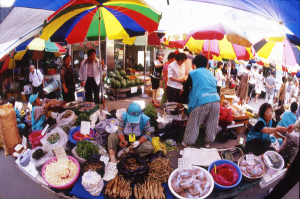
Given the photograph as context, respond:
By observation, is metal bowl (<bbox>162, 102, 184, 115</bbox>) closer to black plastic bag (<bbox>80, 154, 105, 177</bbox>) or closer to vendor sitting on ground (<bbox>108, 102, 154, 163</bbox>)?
vendor sitting on ground (<bbox>108, 102, 154, 163</bbox>)

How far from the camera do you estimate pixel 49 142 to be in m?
3.29

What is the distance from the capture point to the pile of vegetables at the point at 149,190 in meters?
2.51

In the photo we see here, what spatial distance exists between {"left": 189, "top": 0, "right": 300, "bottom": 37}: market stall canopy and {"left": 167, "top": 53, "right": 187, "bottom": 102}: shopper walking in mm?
1713

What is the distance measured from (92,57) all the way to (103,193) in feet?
12.4

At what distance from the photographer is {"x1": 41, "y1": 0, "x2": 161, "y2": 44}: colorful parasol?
358cm

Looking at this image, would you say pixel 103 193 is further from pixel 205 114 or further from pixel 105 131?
pixel 205 114

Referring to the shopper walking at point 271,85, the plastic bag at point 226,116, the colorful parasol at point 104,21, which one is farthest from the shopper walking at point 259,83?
the colorful parasol at point 104,21

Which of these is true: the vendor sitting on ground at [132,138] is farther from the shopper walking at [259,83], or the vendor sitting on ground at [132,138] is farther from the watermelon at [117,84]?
the shopper walking at [259,83]

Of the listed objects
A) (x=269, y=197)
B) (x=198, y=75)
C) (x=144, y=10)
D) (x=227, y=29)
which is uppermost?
(x=144, y=10)

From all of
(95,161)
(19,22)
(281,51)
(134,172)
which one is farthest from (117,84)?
(281,51)

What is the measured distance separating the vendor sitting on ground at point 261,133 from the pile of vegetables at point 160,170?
1798 millimetres

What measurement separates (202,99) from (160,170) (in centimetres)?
158

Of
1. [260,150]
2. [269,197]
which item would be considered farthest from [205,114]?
[269,197]

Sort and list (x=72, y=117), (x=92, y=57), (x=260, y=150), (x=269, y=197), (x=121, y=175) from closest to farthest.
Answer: (x=269, y=197) < (x=121, y=175) < (x=260, y=150) < (x=72, y=117) < (x=92, y=57)
